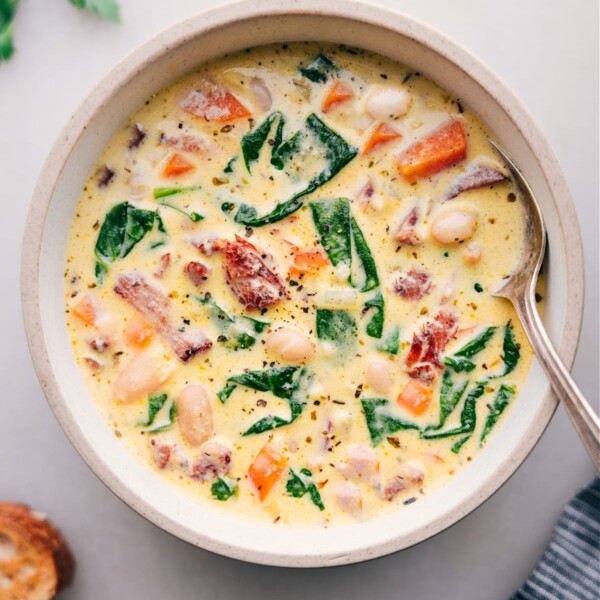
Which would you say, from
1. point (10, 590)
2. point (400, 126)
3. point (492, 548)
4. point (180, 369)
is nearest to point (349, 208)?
point (400, 126)

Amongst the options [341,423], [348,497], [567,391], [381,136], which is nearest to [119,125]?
[381,136]

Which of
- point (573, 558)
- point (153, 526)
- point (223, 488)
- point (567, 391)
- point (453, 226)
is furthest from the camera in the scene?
point (153, 526)

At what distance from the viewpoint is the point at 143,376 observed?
2807 mm

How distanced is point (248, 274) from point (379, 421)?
665 mm

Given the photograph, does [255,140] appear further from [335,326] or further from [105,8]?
[105,8]

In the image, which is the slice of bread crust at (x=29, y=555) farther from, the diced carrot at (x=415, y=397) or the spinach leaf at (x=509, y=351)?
the spinach leaf at (x=509, y=351)

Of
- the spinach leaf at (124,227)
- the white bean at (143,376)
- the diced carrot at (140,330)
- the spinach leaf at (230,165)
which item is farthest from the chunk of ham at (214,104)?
the white bean at (143,376)

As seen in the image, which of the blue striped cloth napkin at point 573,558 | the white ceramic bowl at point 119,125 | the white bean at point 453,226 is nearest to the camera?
the white ceramic bowl at point 119,125

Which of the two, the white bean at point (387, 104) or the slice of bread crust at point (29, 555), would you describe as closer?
the white bean at point (387, 104)

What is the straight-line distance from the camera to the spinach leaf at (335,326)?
2793 millimetres

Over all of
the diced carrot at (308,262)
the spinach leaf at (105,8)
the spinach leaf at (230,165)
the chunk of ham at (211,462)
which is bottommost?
the chunk of ham at (211,462)

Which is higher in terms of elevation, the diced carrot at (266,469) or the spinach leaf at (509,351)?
the spinach leaf at (509,351)

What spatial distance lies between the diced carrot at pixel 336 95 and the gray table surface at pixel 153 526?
1.71 feet

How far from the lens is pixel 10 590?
10.4ft
